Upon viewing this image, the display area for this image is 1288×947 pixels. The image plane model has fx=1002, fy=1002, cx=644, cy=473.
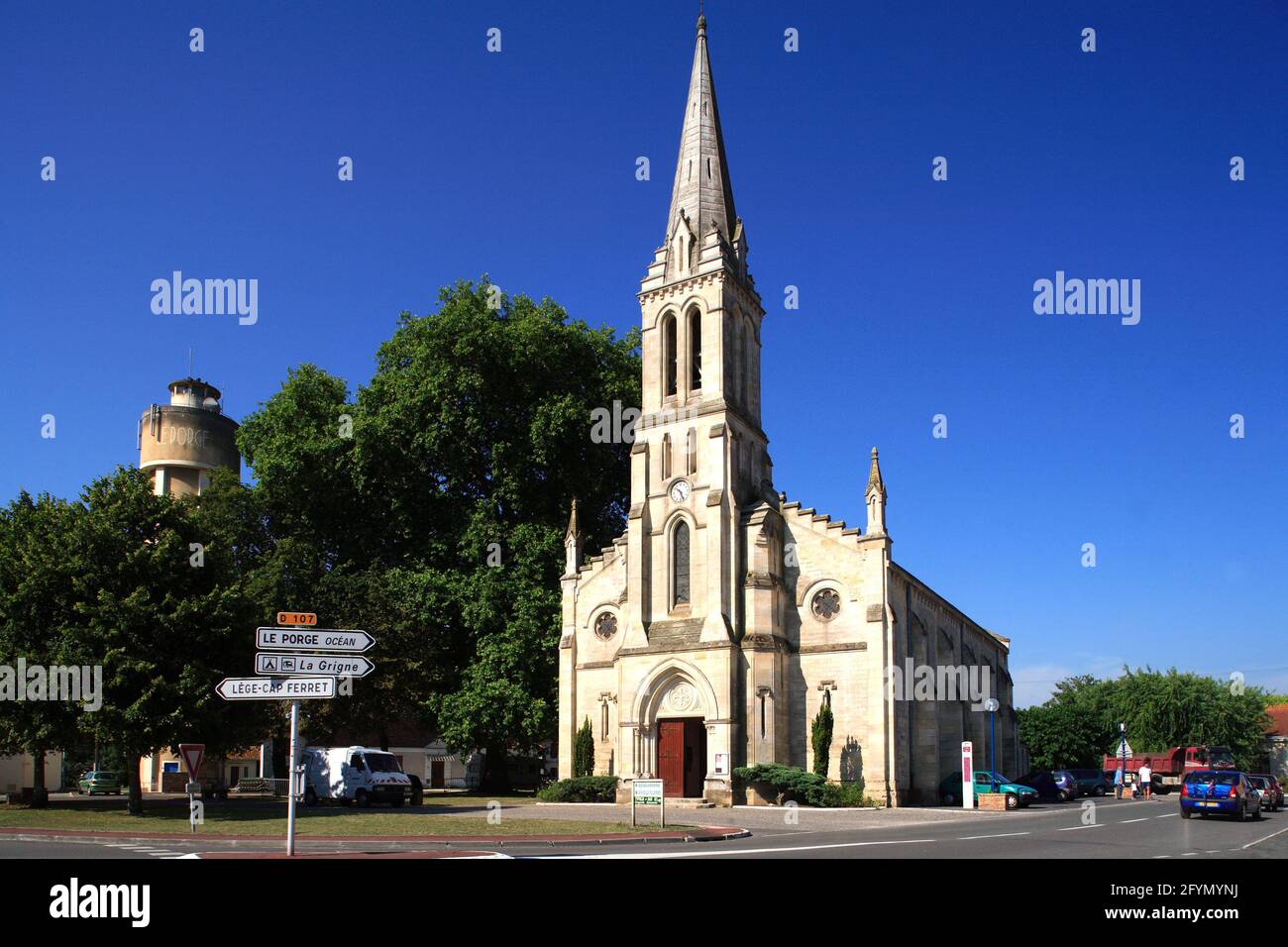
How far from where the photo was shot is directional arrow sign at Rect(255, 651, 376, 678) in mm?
15055

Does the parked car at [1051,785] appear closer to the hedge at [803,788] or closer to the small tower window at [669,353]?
the hedge at [803,788]

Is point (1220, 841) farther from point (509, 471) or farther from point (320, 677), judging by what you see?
point (509, 471)

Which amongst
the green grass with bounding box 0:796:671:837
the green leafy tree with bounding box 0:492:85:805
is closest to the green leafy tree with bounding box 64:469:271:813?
the green leafy tree with bounding box 0:492:85:805

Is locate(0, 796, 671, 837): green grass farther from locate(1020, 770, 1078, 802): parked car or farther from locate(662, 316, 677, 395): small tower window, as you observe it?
locate(1020, 770, 1078, 802): parked car

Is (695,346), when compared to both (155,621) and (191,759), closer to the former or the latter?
(155,621)

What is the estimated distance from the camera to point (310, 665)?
15.4 m

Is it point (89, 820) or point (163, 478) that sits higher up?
point (163, 478)

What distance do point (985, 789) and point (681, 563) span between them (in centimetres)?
1420

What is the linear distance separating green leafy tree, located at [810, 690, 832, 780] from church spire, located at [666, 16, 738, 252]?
793 inches

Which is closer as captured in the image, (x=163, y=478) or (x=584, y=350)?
(x=584, y=350)

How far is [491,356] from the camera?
46.8m

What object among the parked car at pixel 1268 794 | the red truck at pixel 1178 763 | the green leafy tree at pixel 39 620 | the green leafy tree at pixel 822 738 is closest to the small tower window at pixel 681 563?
the green leafy tree at pixel 822 738
